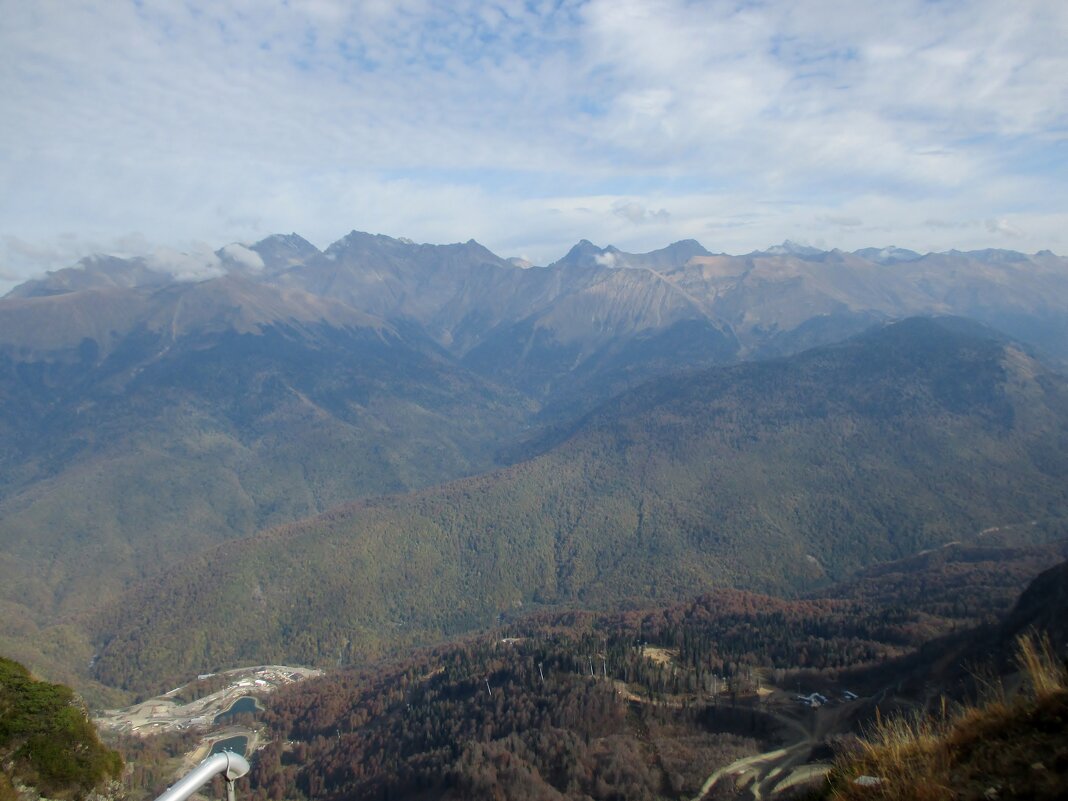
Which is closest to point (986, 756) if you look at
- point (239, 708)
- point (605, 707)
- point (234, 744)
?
point (605, 707)

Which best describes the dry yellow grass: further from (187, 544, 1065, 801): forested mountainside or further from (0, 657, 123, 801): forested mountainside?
(187, 544, 1065, 801): forested mountainside

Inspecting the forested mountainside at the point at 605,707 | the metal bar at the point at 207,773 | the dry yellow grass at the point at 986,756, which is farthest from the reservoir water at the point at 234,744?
the dry yellow grass at the point at 986,756

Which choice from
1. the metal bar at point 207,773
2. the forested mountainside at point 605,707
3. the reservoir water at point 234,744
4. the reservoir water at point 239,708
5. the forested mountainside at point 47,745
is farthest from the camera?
the reservoir water at point 239,708

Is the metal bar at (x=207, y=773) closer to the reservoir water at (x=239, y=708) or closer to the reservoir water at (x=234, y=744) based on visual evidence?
the reservoir water at (x=234, y=744)

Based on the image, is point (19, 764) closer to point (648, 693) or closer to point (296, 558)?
point (648, 693)

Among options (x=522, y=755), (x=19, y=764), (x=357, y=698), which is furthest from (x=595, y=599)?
(x=19, y=764)

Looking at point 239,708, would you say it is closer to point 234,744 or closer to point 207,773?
point 234,744

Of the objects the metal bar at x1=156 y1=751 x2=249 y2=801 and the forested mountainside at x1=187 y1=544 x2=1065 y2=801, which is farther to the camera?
the forested mountainside at x1=187 y1=544 x2=1065 y2=801

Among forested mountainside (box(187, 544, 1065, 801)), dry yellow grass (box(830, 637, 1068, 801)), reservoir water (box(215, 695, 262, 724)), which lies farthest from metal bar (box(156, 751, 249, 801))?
reservoir water (box(215, 695, 262, 724))
